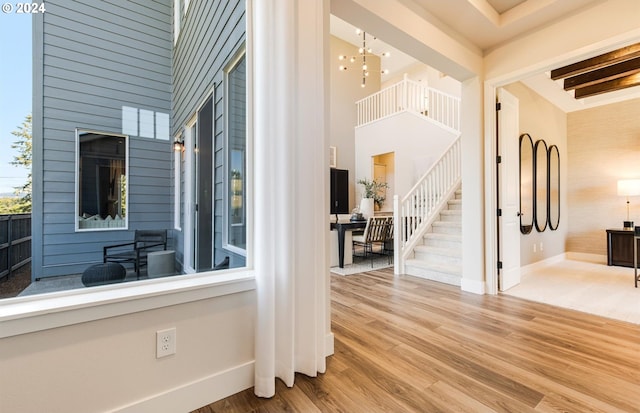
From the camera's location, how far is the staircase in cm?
396

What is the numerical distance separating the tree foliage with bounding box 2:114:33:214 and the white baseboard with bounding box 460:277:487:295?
3.98 meters

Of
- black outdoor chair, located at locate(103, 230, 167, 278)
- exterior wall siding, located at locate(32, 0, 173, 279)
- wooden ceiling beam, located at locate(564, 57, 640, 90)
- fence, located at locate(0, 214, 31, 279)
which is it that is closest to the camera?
fence, located at locate(0, 214, 31, 279)

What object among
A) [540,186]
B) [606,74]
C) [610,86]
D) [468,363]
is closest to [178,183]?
[468,363]

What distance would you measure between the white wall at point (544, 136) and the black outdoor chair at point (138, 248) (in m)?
4.29

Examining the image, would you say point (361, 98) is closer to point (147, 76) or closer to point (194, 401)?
point (147, 76)

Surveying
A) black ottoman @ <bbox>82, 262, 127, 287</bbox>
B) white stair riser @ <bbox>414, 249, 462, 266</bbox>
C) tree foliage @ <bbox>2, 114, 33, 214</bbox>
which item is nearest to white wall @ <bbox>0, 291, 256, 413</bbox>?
black ottoman @ <bbox>82, 262, 127, 287</bbox>

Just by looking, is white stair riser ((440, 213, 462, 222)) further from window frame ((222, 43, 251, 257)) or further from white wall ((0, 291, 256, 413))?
white wall ((0, 291, 256, 413))

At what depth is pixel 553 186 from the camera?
5.16 meters

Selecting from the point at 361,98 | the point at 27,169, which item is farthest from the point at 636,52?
the point at 361,98

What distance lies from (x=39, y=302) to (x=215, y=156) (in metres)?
1.98

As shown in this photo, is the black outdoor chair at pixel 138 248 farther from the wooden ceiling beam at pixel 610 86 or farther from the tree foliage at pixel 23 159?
the wooden ceiling beam at pixel 610 86

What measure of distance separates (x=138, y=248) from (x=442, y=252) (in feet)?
12.8

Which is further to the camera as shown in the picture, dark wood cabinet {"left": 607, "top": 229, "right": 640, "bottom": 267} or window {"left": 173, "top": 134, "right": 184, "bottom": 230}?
dark wood cabinet {"left": 607, "top": 229, "right": 640, "bottom": 267}

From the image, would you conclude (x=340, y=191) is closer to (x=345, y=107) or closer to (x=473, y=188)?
(x=345, y=107)
